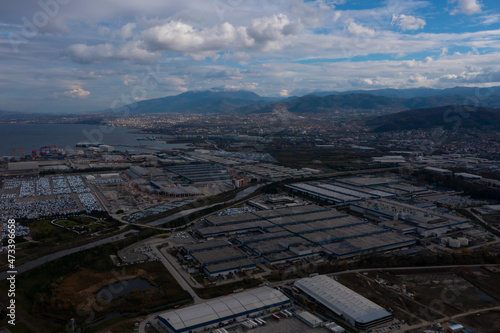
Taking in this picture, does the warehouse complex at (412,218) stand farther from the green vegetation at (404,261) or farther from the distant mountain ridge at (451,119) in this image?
the distant mountain ridge at (451,119)

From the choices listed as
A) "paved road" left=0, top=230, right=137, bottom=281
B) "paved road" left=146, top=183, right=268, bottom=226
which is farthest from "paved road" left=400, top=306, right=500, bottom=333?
"paved road" left=146, top=183, right=268, bottom=226

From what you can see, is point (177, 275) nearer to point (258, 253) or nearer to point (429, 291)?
point (258, 253)

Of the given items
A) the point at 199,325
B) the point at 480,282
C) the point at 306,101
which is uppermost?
the point at 306,101

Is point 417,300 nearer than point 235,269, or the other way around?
point 417,300

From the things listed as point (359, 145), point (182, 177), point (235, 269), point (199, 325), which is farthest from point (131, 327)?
point (359, 145)

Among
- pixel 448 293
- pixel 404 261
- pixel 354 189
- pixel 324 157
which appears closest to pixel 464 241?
pixel 404 261

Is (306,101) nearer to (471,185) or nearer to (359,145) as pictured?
(359,145)

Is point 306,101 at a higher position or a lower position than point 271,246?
higher
